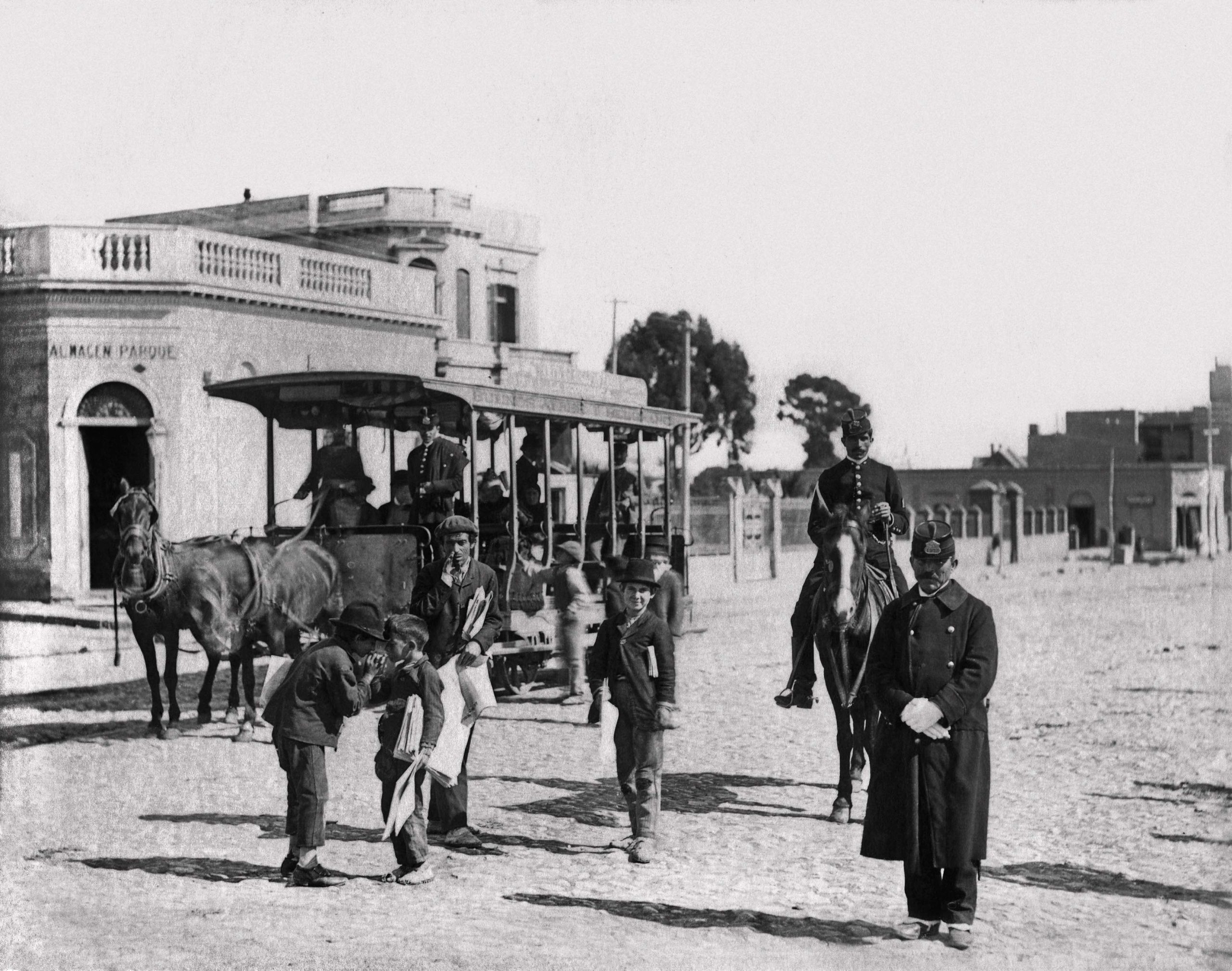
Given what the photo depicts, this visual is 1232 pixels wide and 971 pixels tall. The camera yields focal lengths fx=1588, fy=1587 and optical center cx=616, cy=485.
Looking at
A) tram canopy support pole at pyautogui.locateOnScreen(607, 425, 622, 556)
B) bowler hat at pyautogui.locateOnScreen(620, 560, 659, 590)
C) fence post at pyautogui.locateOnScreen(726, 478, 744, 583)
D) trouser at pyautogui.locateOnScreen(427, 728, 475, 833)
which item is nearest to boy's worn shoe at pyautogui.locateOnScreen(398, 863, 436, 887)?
trouser at pyautogui.locateOnScreen(427, 728, 475, 833)

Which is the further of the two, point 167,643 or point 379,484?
point 379,484

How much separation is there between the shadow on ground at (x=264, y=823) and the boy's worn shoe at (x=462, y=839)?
1.41 feet

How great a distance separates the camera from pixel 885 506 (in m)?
9.52

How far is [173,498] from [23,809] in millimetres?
14987

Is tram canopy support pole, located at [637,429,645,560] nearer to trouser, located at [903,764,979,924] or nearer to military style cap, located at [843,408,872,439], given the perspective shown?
military style cap, located at [843,408,872,439]

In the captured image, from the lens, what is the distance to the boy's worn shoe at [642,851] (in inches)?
332

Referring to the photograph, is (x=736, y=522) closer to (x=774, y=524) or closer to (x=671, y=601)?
(x=774, y=524)

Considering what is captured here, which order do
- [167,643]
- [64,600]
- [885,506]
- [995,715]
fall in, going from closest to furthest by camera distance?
[885,506] < [167,643] < [995,715] < [64,600]

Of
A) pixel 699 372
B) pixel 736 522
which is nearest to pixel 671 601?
pixel 736 522

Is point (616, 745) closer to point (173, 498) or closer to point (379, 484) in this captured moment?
point (173, 498)

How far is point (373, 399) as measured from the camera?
13.5m

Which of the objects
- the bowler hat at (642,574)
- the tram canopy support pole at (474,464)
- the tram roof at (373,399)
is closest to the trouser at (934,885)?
the bowler hat at (642,574)

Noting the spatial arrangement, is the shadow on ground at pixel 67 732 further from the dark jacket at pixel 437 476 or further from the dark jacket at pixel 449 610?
the dark jacket at pixel 449 610

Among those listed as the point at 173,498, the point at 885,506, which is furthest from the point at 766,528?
the point at 885,506
